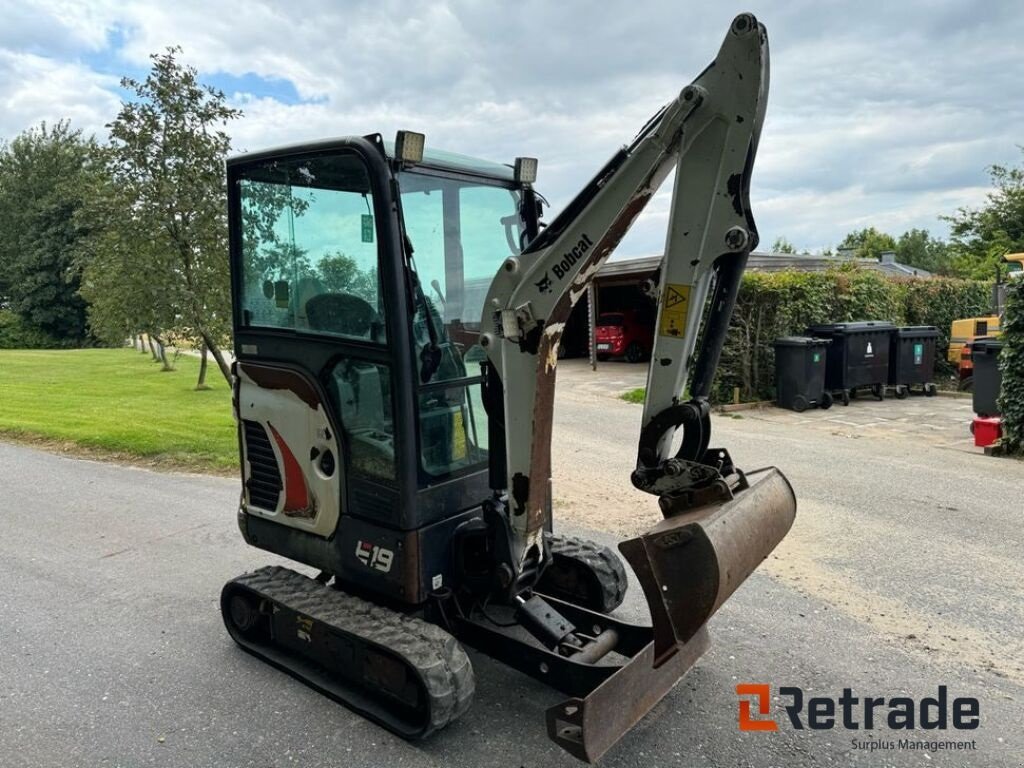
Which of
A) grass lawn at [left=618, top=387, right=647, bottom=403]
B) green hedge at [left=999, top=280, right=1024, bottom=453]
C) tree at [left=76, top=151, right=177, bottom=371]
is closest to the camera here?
green hedge at [left=999, top=280, right=1024, bottom=453]

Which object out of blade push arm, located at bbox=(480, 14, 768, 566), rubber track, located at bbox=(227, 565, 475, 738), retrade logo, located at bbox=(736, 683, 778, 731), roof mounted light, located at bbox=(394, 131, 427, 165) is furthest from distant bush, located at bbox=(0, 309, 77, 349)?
retrade logo, located at bbox=(736, 683, 778, 731)

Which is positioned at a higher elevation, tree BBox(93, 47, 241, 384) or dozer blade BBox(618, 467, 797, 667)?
tree BBox(93, 47, 241, 384)

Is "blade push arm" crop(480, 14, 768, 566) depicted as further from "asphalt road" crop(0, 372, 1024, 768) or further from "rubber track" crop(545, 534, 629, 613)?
"asphalt road" crop(0, 372, 1024, 768)

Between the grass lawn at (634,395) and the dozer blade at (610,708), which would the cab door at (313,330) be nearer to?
the dozer blade at (610,708)

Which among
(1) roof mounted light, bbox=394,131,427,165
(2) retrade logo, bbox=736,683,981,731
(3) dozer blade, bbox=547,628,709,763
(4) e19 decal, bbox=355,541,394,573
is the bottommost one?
Answer: (2) retrade logo, bbox=736,683,981,731

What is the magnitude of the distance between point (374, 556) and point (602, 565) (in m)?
1.32

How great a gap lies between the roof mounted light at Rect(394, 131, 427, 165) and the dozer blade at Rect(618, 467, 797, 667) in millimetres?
1867

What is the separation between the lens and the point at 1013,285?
351 inches

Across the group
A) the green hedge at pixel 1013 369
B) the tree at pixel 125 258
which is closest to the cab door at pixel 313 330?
the tree at pixel 125 258

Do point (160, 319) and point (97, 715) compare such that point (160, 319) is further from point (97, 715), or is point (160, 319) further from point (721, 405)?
point (721, 405)

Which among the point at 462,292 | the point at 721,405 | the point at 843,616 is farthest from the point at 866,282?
the point at 462,292

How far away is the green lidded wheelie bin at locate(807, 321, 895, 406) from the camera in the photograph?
43.0 feet

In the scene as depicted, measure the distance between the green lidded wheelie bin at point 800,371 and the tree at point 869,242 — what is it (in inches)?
1749

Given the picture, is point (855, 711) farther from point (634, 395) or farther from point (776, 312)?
point (634, 395)
